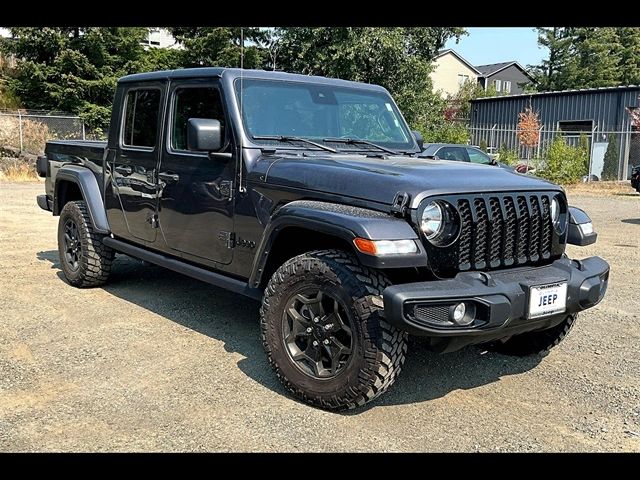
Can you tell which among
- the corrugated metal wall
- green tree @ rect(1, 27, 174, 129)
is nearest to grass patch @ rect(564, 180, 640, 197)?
the corrugated metal wall

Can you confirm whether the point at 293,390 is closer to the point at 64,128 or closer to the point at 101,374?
the point at 101,374

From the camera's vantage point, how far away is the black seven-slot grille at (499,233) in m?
3.41

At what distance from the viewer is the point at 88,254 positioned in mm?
5930

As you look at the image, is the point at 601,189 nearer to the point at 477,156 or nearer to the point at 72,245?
the point at 477,156

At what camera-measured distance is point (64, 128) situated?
2273 cm

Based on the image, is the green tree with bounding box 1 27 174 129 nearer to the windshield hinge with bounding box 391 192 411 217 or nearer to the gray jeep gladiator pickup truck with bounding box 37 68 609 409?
the gray jeep gladiator pickup truck with bounding box 37 68 609 409

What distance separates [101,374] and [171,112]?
2.07 metres

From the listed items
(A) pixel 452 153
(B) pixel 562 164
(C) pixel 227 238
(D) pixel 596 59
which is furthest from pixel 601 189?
(D) pixel 596 59

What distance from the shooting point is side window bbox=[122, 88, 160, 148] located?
16.9ft

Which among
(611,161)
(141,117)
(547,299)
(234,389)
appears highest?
(141,117)

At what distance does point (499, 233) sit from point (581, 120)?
83.8ft

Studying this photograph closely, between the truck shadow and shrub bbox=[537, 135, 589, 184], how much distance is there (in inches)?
641
